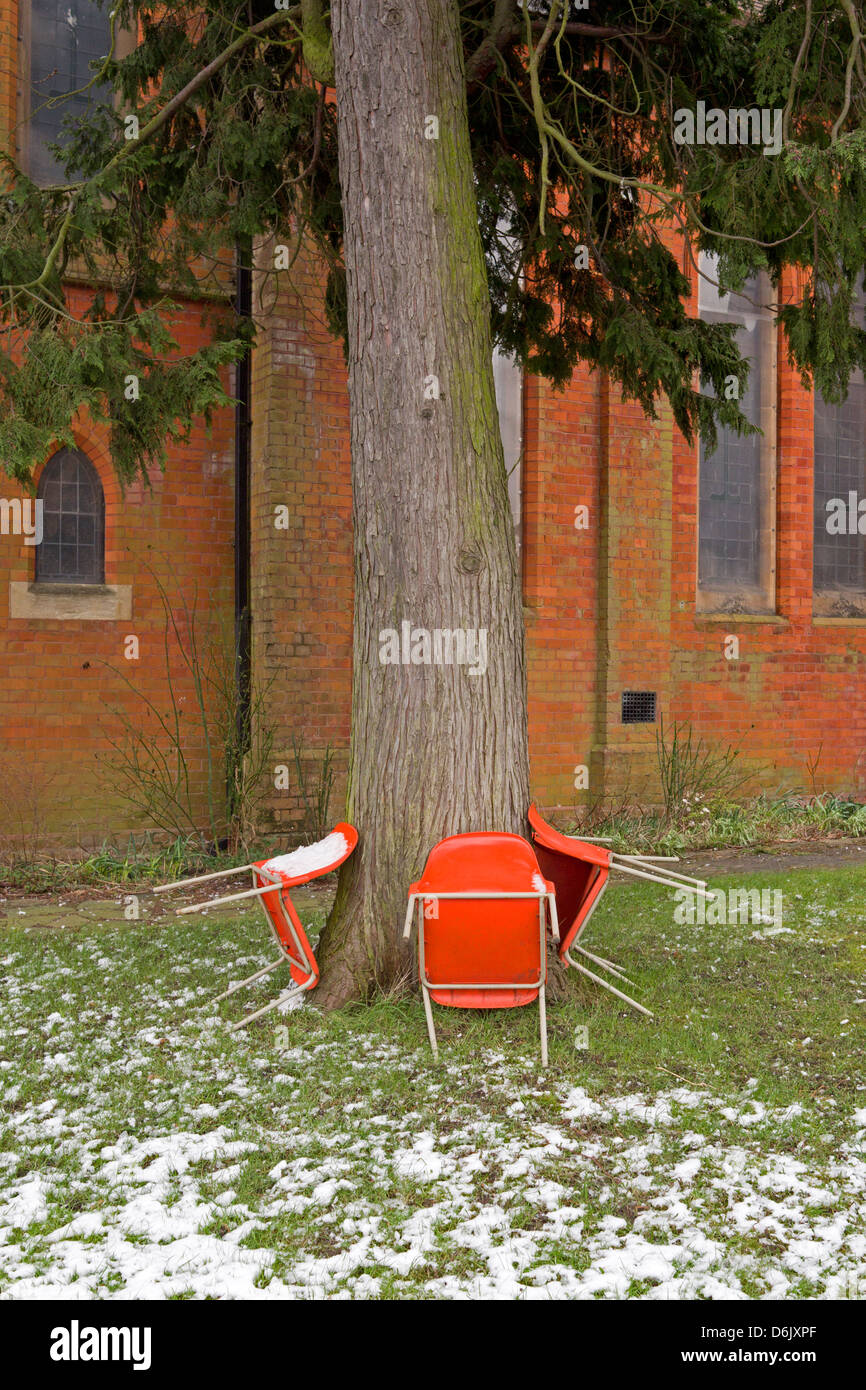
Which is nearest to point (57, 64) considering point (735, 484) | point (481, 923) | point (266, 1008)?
point (735, 484)

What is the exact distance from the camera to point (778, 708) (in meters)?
13.3

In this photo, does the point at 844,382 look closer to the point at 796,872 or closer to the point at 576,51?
the point at 576,51

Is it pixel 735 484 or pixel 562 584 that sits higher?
pixel 735 484

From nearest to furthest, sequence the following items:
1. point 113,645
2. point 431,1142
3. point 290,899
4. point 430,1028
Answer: point 431,1142 → point 430,1028 → point 290,899 → point 113,645

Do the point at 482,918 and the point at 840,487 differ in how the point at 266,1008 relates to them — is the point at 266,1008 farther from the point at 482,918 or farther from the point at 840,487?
the point at 840,487

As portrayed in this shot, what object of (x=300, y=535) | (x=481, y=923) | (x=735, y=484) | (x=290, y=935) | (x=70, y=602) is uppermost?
(x=735, y=484)

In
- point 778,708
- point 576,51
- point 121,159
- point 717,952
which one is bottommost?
point 717,952

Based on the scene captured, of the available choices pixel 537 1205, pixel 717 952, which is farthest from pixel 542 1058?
pixel 717 952

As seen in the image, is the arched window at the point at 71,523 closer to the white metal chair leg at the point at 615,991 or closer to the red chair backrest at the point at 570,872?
the red chair backrest at the point at 570,872

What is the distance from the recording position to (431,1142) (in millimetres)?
4043

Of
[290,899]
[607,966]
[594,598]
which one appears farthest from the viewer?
[594,598]

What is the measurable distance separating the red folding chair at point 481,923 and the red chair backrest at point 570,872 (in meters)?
0.37

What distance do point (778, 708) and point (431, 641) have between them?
28.5 feet

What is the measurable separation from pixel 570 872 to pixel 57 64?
804cm
